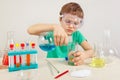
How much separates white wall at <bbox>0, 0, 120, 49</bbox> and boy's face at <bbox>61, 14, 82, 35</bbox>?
1.98 ft

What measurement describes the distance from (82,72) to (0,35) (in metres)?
1.02

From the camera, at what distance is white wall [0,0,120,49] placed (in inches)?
68.1

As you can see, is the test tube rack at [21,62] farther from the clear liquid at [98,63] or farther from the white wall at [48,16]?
the white wall at [48,16]

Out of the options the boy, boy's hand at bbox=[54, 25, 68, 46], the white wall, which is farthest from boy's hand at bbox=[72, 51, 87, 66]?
the white wall

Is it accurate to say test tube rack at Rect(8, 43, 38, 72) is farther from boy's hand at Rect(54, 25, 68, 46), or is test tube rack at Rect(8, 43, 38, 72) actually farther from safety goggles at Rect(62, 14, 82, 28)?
safety goggles at Rect(62, 14, 82, 28)

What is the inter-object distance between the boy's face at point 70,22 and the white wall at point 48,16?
1.98 ft

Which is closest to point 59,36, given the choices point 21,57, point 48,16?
point 21,57

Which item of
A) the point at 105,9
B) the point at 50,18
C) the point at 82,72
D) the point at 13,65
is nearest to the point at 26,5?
the point at 50,18

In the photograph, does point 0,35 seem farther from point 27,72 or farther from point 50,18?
point 27,72

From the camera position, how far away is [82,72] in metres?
0.94

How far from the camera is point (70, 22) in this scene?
3.96 feet

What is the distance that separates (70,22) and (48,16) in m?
0.65

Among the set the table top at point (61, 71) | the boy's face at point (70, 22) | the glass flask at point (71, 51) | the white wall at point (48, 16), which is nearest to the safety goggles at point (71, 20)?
the boy's face at point (70, 22)

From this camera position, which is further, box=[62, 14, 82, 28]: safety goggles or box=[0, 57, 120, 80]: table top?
box=[62, 14, 82, 28]: safety goggles
